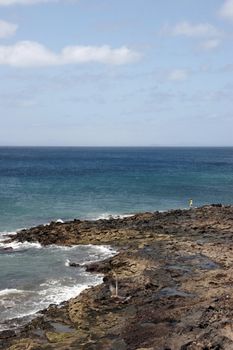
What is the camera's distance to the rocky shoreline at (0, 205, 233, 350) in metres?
21.8

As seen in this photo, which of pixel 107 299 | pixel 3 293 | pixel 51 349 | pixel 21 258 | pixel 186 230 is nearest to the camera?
pixel 51 349

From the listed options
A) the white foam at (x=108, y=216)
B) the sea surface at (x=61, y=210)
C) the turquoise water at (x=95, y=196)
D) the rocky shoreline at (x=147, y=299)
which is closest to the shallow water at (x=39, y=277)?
the sea surface at (x=61, y=210)

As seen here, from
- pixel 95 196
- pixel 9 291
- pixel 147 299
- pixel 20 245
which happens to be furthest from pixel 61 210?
pixel 147 299

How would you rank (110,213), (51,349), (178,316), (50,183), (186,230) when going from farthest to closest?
(50,183) → (110,213) → (186,230) → (178,316) → (51,349)

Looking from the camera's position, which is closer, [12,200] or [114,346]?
[114,346]

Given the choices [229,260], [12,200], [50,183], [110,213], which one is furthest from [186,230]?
[50,183]

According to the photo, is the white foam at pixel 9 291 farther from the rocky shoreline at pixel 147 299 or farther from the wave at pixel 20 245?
the wave at pixel 20 245

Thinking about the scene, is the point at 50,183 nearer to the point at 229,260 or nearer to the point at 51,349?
the point at 229,260

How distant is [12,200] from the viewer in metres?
69.6

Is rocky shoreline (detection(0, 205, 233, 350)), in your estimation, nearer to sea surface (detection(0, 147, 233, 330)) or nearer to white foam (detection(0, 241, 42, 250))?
white foam (detection(0, 241, 42, 250))

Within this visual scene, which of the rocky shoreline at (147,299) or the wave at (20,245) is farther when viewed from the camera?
the wave at (20,245)

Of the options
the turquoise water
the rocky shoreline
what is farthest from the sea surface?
the rocky shoreline

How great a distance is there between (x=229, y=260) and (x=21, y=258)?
1650 centimetres

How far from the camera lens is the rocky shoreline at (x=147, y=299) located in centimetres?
2178
